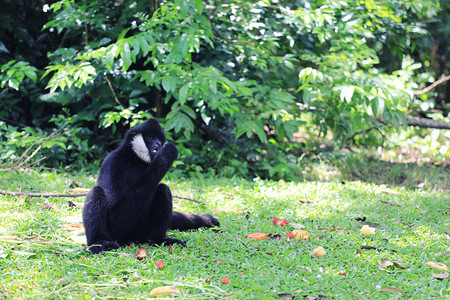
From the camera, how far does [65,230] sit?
16.5 feet

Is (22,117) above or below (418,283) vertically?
below

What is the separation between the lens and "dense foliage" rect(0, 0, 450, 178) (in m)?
7.48

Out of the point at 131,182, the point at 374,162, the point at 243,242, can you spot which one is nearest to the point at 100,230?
the point at 131,182

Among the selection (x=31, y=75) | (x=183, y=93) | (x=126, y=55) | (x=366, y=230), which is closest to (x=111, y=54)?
(x=126, y=55)

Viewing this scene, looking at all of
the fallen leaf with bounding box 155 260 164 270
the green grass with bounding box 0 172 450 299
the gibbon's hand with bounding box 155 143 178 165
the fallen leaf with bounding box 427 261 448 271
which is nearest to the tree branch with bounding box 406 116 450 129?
the green grass with bounding box 0 172 450 299

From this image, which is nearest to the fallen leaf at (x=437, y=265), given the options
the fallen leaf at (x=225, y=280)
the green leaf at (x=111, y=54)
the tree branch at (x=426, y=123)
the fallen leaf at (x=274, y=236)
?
the fallen leaf at (x=274, y=236)

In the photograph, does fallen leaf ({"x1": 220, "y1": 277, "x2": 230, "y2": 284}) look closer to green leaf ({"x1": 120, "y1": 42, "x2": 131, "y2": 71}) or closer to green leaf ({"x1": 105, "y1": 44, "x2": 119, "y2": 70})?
green leaf ({"x1": 120, "y1": 42, "x2": 131, "y2": 71})

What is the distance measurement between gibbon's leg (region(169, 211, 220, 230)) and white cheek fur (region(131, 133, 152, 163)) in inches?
37.5

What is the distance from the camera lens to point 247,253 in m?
4.67

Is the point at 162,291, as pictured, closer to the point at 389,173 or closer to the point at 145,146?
the point at 145,146

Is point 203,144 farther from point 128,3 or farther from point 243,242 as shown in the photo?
point 243,242

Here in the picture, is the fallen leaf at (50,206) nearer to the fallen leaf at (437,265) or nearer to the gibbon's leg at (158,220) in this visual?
the gibbon's leg at (158,220)

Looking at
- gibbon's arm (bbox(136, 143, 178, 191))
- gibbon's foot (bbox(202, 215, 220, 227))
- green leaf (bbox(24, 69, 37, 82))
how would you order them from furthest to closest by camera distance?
green leaf (bbox(24, 69, 37, 82)) < gibbon's foot (bbox(202, 215, 220, 227)) < gibbon's arm (bbox(136, 143, 178, 191))

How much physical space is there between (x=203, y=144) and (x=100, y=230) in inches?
208
